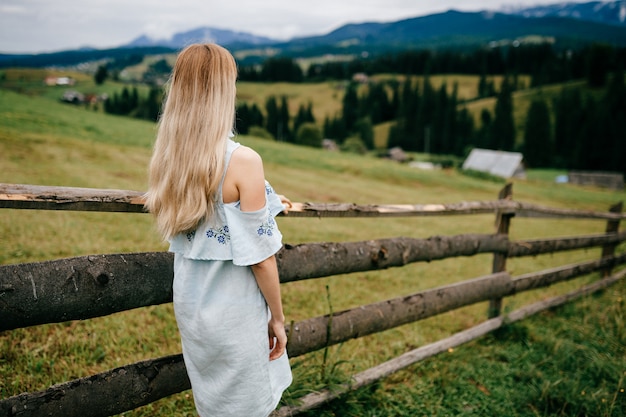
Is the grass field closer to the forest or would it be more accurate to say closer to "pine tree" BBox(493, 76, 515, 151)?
the forest

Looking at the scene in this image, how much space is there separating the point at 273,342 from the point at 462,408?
2274mm

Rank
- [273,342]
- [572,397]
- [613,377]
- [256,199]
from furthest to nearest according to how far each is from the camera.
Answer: [613,377]
[572,397]
[273,342]
[256,199]

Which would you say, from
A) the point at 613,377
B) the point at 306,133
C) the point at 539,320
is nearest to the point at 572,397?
the point at 613,377

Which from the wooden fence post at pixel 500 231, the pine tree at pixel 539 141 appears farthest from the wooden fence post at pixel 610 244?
the pine tree at pixel 539 141

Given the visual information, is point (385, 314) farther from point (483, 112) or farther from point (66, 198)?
point (483, 112)

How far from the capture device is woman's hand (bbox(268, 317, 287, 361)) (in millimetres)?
2184

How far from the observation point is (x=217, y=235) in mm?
1986

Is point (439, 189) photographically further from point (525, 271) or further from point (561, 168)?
point (561, 168)

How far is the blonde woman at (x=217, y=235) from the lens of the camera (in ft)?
6.10

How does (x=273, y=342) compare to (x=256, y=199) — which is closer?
(x=256, y=199)

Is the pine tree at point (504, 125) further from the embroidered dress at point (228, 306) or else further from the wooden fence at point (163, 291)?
the embroidered dress at point (228, 306)

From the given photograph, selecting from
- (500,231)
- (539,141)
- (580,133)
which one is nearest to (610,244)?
(500,231)

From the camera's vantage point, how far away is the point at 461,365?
431 cm

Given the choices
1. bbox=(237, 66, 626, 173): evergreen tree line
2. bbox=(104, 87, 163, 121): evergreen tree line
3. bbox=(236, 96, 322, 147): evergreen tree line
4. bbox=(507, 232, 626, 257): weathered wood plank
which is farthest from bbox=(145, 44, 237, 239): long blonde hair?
bbox=(236, 96, 322, 147): evergreen tree line
